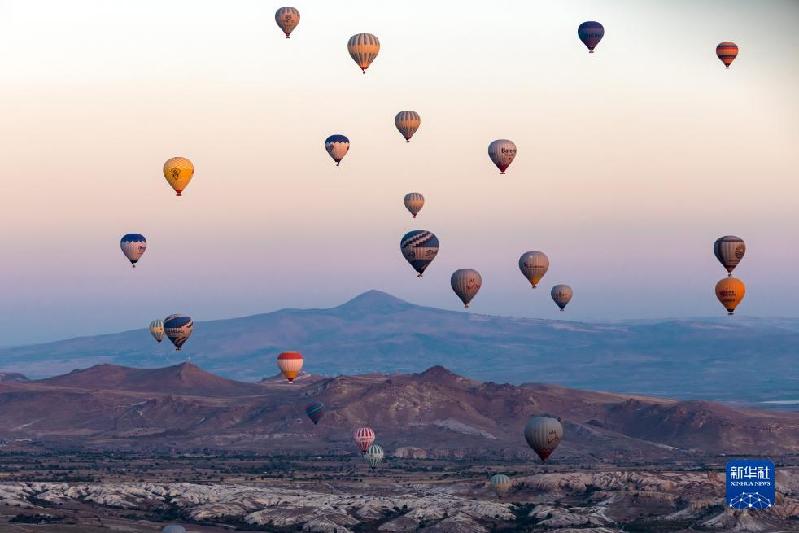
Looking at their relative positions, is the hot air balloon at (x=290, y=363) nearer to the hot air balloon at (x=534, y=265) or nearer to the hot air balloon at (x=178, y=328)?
the hot air balloon at (x=178, y=328)

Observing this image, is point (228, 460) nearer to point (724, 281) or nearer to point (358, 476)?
point (358, 476)

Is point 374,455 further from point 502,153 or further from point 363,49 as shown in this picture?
point 363,49

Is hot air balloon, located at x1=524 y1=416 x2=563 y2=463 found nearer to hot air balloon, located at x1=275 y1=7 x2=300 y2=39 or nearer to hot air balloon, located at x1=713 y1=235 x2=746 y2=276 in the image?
hot air balloon, located at x1=713 y1=235 x2=746 y2=276

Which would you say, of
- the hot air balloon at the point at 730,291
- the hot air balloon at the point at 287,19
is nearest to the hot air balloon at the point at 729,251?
the hot air balloon at the point at 730,291

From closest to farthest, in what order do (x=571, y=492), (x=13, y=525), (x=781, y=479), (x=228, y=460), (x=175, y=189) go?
(x=13, y=525)
(x=175, y=189)
(x=571, y=492)
(x=781, y=479)
(x=228, y=460)

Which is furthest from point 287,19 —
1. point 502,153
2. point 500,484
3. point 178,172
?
point 500,484

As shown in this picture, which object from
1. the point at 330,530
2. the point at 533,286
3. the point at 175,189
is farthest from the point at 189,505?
the point at 533,286
